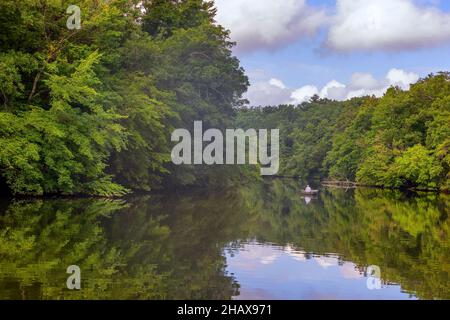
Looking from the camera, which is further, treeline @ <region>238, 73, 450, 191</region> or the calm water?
treeline @ <region>238, 73, 450, 191</region>

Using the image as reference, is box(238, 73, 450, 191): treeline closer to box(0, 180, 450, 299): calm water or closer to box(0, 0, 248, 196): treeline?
box(0, 0, 248, 196): treeline

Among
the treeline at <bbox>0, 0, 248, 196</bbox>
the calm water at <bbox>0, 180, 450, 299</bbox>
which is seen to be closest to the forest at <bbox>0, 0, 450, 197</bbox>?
the treeline at <bbox>0, 0, 248, 196</bbox>

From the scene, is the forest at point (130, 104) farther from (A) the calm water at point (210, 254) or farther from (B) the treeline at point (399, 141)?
(A) the calm water at point (210, 254)

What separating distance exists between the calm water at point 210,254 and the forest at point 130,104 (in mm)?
3292

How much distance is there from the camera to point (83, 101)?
27.8m

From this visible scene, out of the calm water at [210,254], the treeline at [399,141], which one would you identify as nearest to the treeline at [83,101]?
the calm water at [210,254]

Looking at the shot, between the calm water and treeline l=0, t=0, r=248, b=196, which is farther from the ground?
treeline l=0, t=0, r=248, b=196

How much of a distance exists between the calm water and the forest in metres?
3.29

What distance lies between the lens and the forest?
26625 millimetres

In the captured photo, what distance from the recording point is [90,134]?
2814cm
